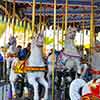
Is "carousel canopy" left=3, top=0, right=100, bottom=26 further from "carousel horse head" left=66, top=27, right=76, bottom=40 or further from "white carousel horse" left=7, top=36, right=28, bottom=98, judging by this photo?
"carousel horse head" left=66, top=27, right=76, bottom=40

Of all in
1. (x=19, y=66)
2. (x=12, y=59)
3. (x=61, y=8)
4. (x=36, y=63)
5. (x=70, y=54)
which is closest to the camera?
(x=36, y=63)

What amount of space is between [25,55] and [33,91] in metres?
1.06

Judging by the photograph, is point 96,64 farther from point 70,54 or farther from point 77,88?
point 70,54

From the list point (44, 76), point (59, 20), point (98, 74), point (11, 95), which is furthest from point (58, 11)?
point (98, 74)

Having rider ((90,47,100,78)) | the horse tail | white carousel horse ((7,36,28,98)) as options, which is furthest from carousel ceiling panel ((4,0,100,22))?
the horse tail

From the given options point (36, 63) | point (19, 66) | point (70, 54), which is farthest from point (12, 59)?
point (36, 63)

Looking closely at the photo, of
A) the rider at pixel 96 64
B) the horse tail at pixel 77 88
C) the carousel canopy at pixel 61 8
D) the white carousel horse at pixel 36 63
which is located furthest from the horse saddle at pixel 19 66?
the horse tail at pixel 77 88

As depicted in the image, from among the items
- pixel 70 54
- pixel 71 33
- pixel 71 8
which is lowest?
pixel 70 54

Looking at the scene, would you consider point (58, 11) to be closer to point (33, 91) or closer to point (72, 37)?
point (72, 37)

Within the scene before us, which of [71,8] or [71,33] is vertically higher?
[71,8]

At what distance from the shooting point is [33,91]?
6082 mm

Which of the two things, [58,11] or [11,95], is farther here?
[58,11]

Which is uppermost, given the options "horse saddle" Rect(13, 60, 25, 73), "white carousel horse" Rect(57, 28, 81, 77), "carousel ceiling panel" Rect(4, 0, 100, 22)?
"carousel ceiling panel" Rect(4, 0, 100, 22)

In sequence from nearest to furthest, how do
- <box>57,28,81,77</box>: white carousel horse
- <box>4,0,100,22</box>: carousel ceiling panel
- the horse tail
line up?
the horse tail < <box>57,28,81,77</box>: white carousel horse < <box>4,0,100,22</box>: carousel ceiling panel
